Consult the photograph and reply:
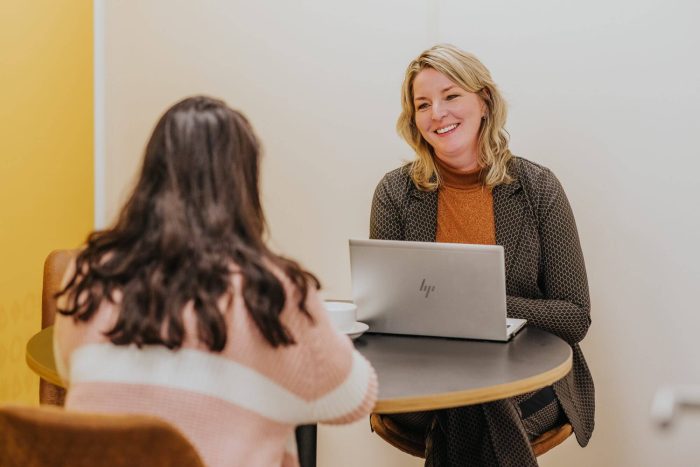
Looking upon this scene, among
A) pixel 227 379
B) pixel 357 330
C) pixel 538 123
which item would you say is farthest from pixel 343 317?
pixel 538 123

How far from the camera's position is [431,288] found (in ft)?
6.40

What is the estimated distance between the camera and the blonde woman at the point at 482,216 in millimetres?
2273

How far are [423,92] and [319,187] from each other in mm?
694

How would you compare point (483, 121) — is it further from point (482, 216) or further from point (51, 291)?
point (51, 291)

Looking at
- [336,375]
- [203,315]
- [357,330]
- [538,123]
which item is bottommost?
[357,330]

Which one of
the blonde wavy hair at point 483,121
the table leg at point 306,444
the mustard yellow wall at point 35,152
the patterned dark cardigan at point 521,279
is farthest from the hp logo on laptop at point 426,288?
the mustard yellow wall at point 35,152

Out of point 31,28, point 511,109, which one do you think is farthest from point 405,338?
point 31,28

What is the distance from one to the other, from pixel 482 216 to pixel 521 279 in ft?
0.73

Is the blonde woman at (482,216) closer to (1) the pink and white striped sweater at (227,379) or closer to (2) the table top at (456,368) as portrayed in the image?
(2) the table top at (456,368)

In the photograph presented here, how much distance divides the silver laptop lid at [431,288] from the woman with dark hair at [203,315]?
0.56 meters

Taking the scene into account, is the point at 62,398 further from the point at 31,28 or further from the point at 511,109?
the point at 511,109

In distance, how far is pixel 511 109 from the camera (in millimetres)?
2953

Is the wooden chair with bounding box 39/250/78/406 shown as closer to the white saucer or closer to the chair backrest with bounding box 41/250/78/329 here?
the chair backrest with bounding box 41/250/78/329

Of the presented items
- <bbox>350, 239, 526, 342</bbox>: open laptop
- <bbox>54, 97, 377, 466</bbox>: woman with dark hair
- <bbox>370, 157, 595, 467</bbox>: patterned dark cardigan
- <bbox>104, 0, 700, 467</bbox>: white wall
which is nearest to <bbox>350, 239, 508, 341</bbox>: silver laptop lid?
<bbox>350, 239, 526, 342</bbox>: open laptop
